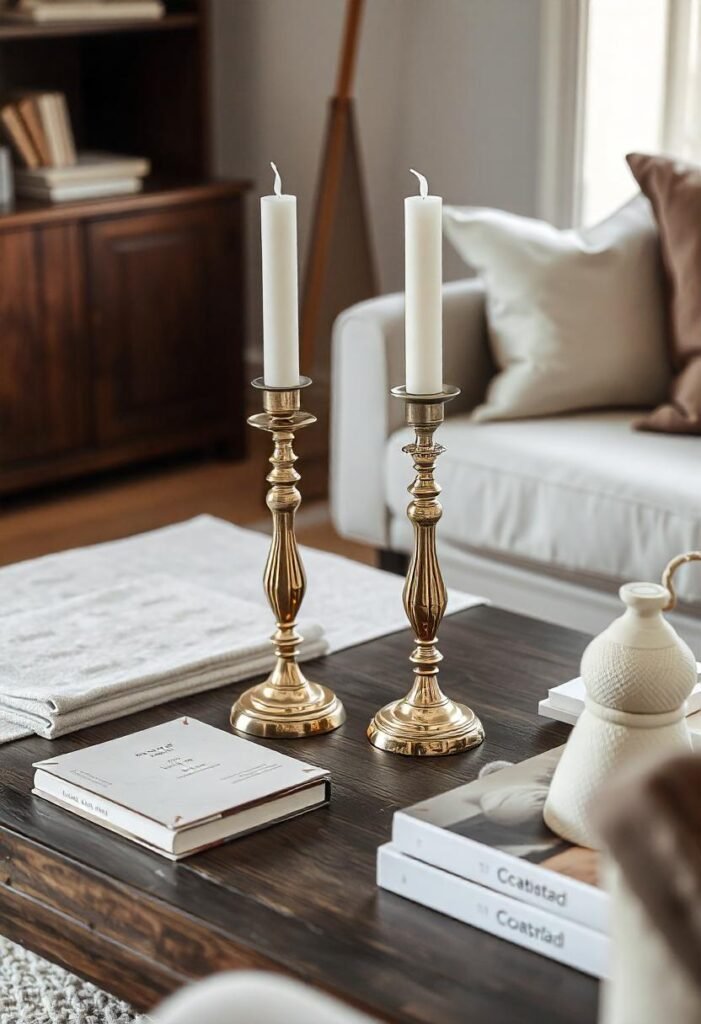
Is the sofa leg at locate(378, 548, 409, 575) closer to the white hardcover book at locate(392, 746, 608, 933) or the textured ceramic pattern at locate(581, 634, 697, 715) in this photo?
the white hardcover book at locate(392, 746, 608, 933)

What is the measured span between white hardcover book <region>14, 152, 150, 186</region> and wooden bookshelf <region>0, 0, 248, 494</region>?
0.22ft

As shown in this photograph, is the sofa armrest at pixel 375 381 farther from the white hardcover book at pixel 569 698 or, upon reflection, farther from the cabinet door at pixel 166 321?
the white hardcover book at pixel 569 698

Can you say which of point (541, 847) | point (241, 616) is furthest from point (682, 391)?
point (541, 847)

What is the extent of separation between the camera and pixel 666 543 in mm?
2367

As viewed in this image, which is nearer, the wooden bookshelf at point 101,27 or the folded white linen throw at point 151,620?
the folded white linen throw at point 151,620

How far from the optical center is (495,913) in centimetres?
119

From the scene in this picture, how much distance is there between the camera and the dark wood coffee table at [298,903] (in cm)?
113

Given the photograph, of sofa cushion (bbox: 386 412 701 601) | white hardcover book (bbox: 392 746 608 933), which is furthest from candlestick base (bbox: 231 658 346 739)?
sofa cushion (bbox: 386 412 701 601)

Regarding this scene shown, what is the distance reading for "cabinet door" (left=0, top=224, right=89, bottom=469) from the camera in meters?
3.53

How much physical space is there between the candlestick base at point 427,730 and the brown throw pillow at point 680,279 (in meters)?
1.24

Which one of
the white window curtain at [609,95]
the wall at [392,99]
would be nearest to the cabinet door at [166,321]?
the wall at [392,99]

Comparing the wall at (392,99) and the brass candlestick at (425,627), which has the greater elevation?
the wall at (392,99)

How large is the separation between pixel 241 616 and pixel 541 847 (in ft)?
2.47

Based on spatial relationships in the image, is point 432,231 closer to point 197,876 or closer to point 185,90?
point 197,876
